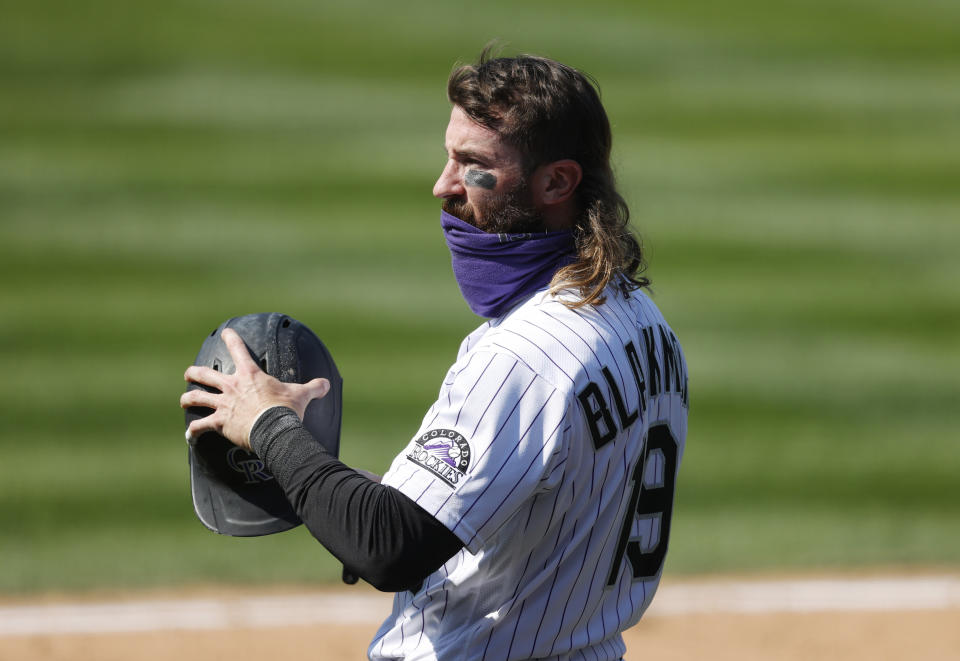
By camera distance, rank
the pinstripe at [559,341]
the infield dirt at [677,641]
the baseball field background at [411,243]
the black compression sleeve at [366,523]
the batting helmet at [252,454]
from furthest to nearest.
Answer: the baseball field background at [411,243] < the infield dirt at [677,641] < the batting helmet at [252,454] < the pinstripe at [559,341] < the black compression sleeve at [366,523]

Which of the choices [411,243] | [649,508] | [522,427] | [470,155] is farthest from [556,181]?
[411,243]

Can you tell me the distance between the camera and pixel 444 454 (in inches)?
68.7

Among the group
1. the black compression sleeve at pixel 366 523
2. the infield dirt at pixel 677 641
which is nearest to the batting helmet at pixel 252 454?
the black compression sleeve at pixel 366 523

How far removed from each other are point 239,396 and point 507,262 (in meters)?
0.56

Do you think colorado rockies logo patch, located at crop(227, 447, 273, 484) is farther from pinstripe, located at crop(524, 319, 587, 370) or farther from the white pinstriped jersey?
pinstripe, located at crop(524, 319, 587, 370)

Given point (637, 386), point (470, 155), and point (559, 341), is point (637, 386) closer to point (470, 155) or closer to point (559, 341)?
point (559, 341)

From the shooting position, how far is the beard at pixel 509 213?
2.02 meters

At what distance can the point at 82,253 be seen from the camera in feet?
24.0

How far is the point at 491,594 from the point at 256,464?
1.80 ft

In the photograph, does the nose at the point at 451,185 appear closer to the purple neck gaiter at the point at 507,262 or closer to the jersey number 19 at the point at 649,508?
the purple neck gaiter at the point at 507,262

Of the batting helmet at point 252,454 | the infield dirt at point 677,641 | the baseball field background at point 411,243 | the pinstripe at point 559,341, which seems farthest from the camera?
the baseball field background at point 411,243

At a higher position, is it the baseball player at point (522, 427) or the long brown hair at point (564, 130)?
the long brown hair at point (564, 130)

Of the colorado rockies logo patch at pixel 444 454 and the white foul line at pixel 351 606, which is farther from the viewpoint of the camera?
the white foul line at pixel 351 606

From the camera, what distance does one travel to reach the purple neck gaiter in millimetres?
2010
